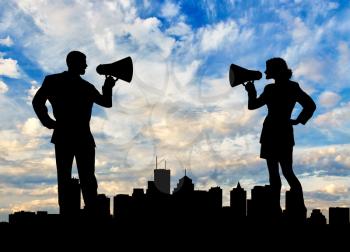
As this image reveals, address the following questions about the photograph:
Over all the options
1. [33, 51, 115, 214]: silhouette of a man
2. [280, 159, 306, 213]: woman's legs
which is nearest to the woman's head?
[280, 159, 306, 213]: woman's legs

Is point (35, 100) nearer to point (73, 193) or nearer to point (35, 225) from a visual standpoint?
point (73, 193)

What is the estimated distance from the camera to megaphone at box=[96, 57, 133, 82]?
423 inches

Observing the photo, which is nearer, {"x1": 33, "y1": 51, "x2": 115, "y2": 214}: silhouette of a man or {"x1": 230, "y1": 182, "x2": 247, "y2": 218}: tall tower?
{"x1": 33, "y1": 51, "x2": 115, "y2": 214}: silhouette of a man

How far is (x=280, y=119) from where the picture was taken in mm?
11516

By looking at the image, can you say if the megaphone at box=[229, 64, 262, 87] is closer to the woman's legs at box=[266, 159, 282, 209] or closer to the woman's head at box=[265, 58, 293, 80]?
the woman's head at box=[265, 58, 293, 80]

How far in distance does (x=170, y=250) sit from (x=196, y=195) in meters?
5.51

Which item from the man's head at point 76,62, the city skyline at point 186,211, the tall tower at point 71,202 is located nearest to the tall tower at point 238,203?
the city skyline at point 186,211

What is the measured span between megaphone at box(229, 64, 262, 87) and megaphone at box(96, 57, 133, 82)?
2.45m

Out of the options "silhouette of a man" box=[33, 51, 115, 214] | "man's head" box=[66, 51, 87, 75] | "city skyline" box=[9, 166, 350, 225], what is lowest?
"city skyline" box=[9, 166, 350, 225]

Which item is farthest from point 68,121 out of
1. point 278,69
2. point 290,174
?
point 290,174

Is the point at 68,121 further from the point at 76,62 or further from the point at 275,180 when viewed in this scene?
the point at 275,180

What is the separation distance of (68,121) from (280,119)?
4705 mm

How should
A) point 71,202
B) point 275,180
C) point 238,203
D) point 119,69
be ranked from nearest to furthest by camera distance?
1. point 71,202
2. point 119,69
3. point 275,180
4. point 238,203

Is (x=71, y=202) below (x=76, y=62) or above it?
below
